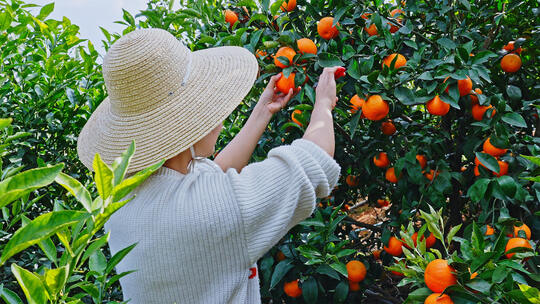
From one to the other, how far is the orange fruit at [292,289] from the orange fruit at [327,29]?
955mm

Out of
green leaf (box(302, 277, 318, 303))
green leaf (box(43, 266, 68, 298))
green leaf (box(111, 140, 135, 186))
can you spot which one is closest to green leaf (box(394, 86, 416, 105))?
green leaf (box(302, 277, 318, 303))

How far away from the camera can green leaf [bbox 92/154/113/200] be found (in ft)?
2.13

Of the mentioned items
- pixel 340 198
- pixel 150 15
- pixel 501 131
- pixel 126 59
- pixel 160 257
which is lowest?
pixel 340 198

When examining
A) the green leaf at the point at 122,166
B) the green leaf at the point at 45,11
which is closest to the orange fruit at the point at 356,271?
the green leaf at the point at 122,166

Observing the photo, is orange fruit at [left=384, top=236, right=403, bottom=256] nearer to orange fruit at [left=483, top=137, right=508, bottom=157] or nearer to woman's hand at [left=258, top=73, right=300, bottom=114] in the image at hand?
orange fruit at [left=483, top=137, right=508, bottom=157]

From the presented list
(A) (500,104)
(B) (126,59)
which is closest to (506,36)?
(A) (500,104)

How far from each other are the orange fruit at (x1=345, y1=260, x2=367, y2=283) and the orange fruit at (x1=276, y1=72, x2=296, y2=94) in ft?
2.53

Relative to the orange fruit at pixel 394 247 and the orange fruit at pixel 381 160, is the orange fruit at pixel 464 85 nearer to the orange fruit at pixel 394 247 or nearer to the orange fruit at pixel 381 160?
the orange fruit at pixel 381 160

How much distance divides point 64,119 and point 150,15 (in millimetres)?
702

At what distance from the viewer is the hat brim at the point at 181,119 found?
50.4 inches

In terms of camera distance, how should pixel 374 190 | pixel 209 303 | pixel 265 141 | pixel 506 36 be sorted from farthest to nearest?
1. pixel 374 190
2. pixel 265 141
3. pixel 506 36
4. pixel 209 303

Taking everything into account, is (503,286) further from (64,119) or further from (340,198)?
(64,119)

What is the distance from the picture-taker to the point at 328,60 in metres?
1.66

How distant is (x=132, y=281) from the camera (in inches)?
51.1
